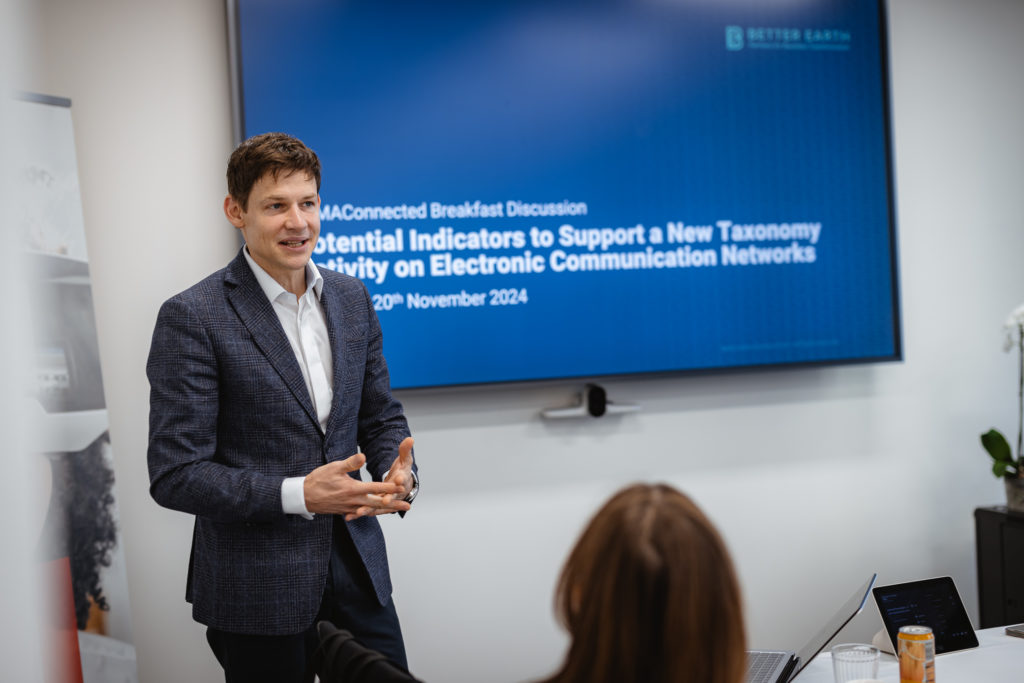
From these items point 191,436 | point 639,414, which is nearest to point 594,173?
point 639,414

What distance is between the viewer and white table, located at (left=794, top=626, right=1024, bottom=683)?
1.64 metres

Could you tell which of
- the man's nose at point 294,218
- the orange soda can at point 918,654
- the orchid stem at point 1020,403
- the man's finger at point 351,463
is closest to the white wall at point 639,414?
the orchid stem at point 1020,403

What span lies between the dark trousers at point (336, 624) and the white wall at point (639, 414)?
0.98m

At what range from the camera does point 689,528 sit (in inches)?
35.2

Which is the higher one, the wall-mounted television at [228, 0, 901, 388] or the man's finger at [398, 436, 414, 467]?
the wall-mounted television at [228, 0, 901, 388]

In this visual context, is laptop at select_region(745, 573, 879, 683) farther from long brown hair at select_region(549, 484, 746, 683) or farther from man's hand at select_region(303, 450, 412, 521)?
man's hand at select_region(303, 450, 412, 521)

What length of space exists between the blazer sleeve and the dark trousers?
231mm

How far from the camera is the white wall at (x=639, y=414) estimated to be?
8.90 ft

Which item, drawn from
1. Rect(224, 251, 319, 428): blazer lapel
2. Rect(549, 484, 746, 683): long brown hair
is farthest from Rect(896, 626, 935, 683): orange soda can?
Rect(224, 251, 319, 428): blazer lapel

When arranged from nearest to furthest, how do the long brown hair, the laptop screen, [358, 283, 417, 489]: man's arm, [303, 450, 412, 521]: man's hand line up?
the long brown hair → the laptop screen → [303, 450, 412, 521]: man's hand → [358, 283, 417, 489]: man's arm

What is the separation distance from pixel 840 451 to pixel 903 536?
1.39 ft

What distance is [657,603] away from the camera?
2.91 ft

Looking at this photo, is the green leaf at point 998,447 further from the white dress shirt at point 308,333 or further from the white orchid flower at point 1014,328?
the white dress shirt at point 308,333

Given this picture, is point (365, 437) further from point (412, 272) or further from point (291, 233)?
point (412, 272)
